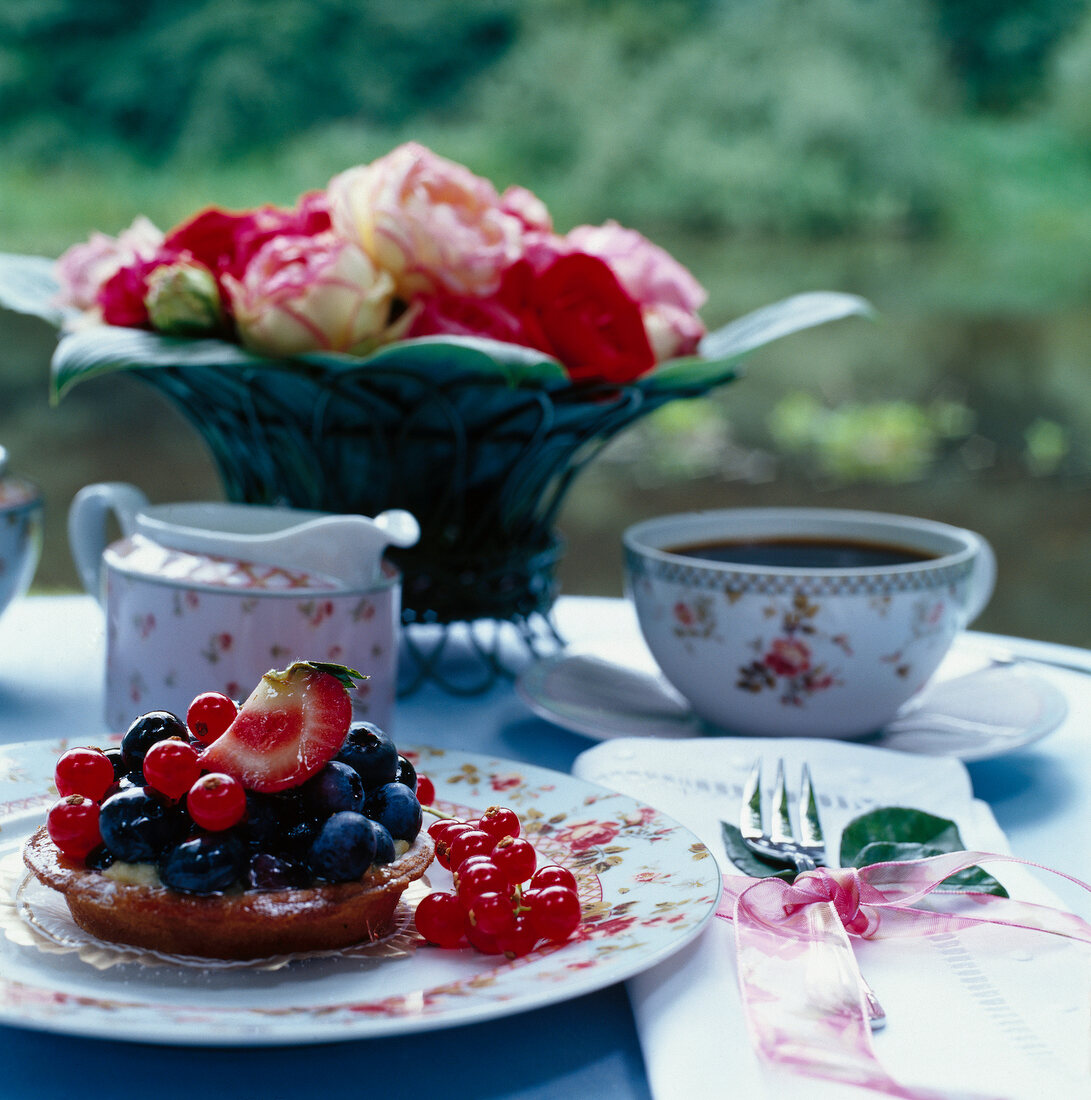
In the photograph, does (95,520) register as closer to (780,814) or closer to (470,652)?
(470,652)

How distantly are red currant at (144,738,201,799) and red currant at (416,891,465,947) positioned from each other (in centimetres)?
9

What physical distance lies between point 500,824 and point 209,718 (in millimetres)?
119

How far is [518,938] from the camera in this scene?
0.43 m

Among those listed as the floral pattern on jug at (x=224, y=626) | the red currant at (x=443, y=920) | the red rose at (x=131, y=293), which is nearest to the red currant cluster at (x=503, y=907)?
the red currant at (x=443, y=920)

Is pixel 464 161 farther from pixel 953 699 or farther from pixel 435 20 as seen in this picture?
pixel 953 699

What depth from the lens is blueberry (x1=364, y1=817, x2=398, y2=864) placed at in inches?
17.5

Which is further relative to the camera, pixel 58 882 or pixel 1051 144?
pixel 1051 144

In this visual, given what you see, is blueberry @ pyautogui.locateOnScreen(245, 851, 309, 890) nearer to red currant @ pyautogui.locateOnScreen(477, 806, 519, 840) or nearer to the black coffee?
red currant @ pyautogui.locateOnScreen(477, 806, 519, 840)

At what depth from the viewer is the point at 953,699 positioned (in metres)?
0.76

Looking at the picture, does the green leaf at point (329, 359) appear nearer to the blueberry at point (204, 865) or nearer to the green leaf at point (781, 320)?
the green leaf at point (781, 320)

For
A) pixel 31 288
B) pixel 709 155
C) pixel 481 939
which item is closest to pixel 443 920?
pixel 481 939

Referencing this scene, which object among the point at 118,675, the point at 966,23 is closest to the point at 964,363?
the point at 966,23

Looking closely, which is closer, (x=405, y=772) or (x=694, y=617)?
(x=405, y=772)

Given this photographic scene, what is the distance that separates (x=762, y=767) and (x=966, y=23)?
164 inches
